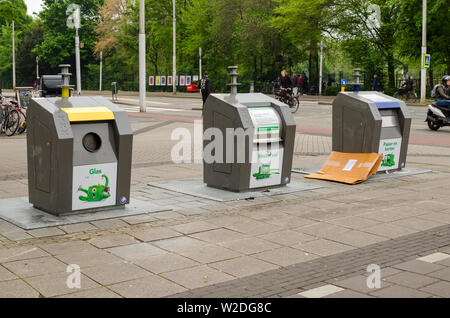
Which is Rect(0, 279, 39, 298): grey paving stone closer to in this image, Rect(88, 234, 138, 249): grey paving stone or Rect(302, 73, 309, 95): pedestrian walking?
Rect(88, 234, 138, 249): grey paving stone

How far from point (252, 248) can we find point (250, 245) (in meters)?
0.10

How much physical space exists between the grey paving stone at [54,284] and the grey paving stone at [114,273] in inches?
3.3

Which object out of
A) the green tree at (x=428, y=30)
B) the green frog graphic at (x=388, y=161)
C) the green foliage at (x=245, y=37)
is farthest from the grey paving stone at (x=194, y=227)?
the green tree at (x=428, y=30)

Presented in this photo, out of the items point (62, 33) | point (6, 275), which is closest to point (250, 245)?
point (6, 275)

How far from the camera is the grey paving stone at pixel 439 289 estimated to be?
174 inches

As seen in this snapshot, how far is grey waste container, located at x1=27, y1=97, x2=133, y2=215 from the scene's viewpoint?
648 cm

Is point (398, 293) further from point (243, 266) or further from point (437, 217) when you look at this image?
point (437, 217)

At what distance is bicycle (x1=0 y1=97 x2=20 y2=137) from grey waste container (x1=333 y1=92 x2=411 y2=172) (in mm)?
10023

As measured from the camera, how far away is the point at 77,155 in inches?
262
